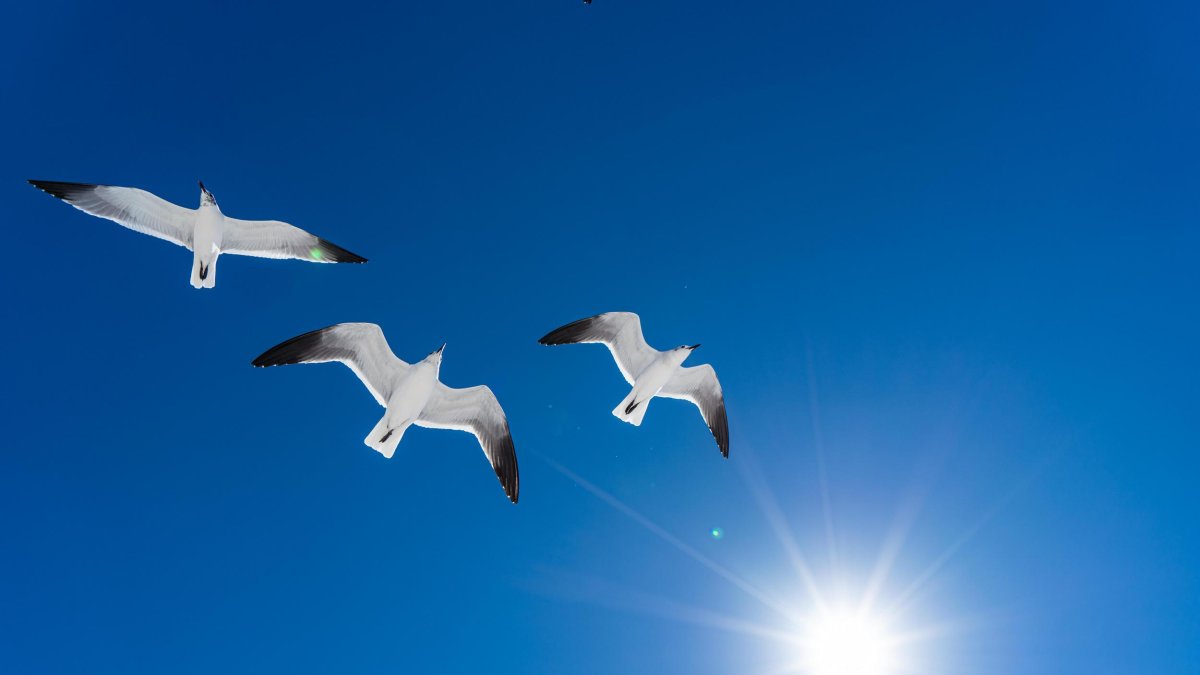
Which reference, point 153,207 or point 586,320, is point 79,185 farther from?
point 586,320

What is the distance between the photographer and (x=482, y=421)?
1309cm

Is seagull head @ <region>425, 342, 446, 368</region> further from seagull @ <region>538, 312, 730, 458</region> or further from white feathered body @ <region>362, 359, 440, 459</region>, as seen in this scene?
seagull @ <region>538, 312, 730, 458</region>

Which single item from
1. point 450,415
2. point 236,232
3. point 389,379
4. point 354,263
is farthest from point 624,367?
point 236,232

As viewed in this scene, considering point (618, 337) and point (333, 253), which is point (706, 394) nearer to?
point (618, 337)

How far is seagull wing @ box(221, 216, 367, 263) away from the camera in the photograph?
12.6m

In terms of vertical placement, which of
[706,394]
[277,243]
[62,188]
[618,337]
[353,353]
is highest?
[706,394]

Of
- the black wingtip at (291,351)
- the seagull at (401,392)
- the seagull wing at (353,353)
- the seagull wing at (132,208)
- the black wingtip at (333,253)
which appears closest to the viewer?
the black wingtip at (291,351)

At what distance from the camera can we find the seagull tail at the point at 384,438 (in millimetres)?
11531

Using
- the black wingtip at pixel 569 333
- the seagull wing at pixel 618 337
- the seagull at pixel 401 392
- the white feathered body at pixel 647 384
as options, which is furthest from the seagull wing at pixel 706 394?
the seagull at pixel 401 392

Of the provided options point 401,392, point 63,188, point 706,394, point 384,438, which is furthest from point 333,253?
point 706,394

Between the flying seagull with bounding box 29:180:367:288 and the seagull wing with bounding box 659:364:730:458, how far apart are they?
7107mm

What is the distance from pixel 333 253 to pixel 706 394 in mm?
8468

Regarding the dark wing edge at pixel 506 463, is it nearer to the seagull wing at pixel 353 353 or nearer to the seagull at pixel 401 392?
the seagull at pixel 401 392

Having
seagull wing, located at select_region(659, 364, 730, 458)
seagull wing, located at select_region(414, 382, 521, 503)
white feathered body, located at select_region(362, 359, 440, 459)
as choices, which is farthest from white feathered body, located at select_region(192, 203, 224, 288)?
seagull wing, located at select_region(659, 364, 730, 458)
